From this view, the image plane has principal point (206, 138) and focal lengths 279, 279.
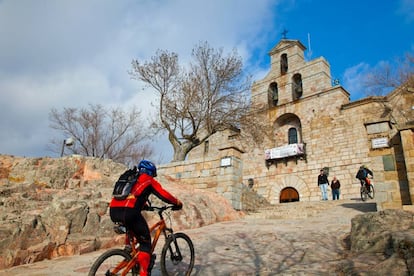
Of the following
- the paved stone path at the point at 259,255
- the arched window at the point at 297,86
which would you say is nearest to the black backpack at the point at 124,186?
the paved stone path at the point at 259,255

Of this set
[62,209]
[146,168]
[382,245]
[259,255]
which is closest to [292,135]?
[259,255]

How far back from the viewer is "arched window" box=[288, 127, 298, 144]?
826 inches

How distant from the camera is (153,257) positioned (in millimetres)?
3197

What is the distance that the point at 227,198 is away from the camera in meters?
9.97

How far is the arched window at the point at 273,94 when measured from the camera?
2297 centimetres

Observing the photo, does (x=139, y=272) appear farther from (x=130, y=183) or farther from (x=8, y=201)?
(x=8, y=201)

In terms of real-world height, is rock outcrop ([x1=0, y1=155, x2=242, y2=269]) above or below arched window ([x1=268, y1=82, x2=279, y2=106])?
below

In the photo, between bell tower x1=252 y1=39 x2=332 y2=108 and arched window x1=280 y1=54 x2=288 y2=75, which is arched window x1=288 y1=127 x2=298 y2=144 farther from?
arched window x1=280 y1=54 x2=288 y2=75

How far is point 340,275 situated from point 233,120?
13187mm

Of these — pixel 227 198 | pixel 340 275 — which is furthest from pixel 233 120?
pixel 340 275

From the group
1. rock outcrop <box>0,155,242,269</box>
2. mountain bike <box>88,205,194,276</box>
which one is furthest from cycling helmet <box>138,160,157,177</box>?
rock outcrop <box>0,155,242,269</box>

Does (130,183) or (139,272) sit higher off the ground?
(130,183)

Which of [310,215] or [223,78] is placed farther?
[223,78]

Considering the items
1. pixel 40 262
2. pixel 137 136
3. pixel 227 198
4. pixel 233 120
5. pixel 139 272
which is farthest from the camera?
pixel 137 136
